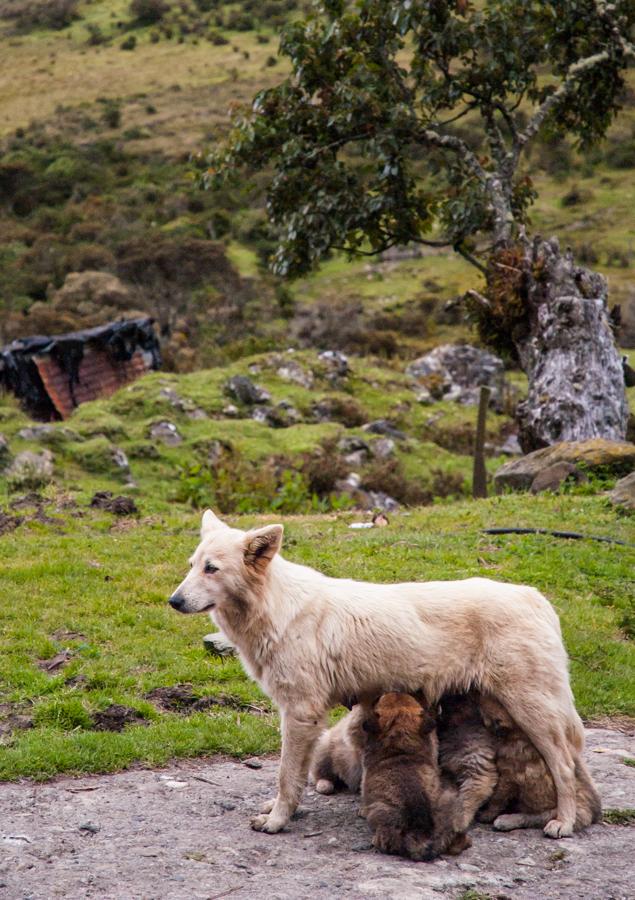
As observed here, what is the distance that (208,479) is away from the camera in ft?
59.0

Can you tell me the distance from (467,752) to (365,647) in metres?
0.84

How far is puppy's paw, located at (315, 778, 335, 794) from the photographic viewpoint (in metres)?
6.23

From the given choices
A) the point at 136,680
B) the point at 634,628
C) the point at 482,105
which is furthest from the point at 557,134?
the point at 136,680

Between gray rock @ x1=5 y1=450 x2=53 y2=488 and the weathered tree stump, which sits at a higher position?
the weathered tree stump

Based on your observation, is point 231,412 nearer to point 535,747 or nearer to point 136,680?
point 136,680

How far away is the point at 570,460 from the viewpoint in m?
15.5

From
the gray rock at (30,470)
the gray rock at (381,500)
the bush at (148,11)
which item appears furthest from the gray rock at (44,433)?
the bush at (148,11)

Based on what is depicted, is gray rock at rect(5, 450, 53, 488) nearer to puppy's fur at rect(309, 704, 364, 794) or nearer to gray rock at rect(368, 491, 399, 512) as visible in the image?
gray rock at rect(368, 491, 399, 512)

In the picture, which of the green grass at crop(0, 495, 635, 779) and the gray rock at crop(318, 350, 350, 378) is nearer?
the green grass at crop(0, 495, 635, 779)

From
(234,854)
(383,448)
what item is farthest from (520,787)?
(383,448)

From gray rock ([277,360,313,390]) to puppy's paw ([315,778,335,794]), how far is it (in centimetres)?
1959

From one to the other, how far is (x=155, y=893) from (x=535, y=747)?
7.45 feet

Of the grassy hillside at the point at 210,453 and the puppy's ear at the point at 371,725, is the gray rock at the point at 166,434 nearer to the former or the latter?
the grassy hillside at the point at 210,453

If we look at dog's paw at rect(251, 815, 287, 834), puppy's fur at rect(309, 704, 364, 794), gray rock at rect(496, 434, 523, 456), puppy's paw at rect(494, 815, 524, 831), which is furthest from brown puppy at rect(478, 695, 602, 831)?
gray rock at rect(496, 434, 523, 456)
